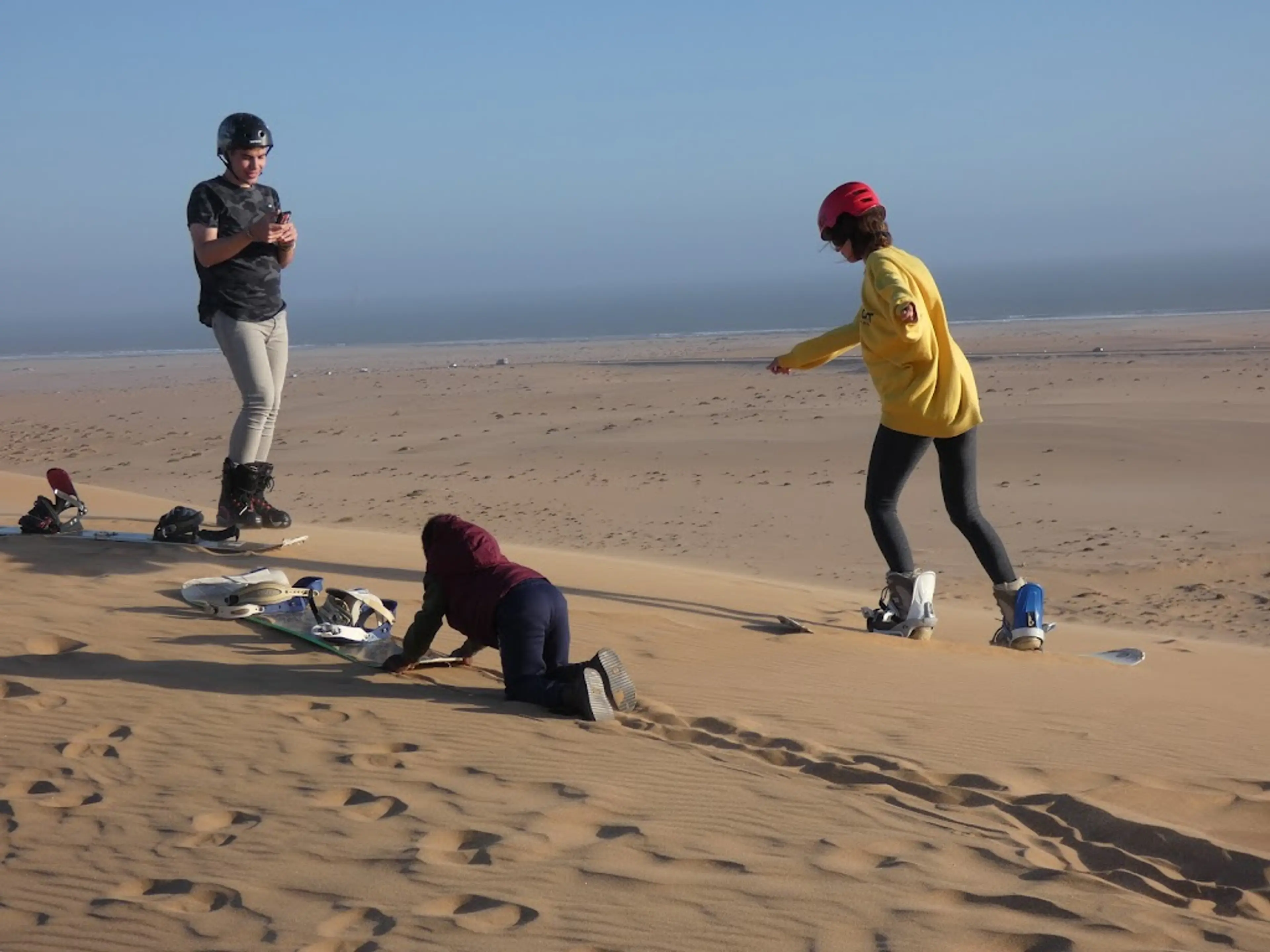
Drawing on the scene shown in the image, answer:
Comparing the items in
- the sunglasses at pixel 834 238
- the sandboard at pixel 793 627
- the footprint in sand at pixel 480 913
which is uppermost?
the sunglasses at pixel 834 238

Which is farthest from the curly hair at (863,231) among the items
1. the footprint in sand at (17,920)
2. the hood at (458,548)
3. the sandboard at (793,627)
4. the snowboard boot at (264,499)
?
the footprint in sand at (17,920)

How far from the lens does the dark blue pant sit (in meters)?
5.07

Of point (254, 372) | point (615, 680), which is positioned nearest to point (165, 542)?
point (254, 372)

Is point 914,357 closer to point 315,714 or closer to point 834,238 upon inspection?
point 834,238

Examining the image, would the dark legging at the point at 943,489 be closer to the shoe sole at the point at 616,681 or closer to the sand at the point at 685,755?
the sand at the point at 685,755

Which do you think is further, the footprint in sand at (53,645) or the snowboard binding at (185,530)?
the snowboard binding at (185,530)

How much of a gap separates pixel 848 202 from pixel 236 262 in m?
3.41

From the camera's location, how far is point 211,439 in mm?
18625

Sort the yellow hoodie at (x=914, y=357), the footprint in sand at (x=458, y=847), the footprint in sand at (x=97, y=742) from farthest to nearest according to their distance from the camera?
the yellow hoodie at (x=914, y=357) → the footprint in sand at (x=97, y=742) → the footprint in sand at (x=458, y=847)

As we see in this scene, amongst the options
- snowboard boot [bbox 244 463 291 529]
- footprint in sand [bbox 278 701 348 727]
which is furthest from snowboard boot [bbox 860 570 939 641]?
snowboard boot [bbox 244 463 291 529]

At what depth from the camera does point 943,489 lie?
6.51 meters

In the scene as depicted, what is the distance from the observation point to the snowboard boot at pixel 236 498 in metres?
7.97

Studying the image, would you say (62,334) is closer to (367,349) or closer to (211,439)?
(367,349)

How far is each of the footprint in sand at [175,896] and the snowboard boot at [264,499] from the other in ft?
15.0
